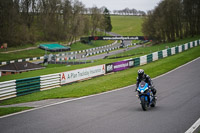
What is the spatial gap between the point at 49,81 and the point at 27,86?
2.22 metres

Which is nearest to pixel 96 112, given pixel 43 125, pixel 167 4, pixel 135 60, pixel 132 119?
pixel 132 119

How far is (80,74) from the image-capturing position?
2462cm

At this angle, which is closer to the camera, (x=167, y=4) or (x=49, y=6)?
(x=167, y=4)

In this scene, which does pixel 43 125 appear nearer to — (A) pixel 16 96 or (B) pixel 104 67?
(A) pixel 16 96

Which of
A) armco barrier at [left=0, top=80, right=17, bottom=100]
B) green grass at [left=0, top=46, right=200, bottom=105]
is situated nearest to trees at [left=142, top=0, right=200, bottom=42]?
green grass at [left=0, top=46, right=200, bottom=105]

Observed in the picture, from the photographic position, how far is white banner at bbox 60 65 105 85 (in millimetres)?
22812

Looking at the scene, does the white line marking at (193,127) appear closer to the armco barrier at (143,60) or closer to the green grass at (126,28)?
the armco barrier at (143,60)

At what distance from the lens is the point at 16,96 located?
1833 centimetres

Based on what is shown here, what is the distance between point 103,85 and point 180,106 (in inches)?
374

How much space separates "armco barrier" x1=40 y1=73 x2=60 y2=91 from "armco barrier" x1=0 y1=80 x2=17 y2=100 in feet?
8.70

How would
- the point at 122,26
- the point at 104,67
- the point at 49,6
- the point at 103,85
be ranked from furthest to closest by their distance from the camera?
the point at 122,26 → the point at 49,6 → the point at 104,67 → the point at 103,85

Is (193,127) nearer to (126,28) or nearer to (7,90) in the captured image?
(7,90)

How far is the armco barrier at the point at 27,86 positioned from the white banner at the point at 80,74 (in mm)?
2927

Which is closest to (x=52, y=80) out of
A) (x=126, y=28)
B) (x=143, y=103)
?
(x=143, y=103)
